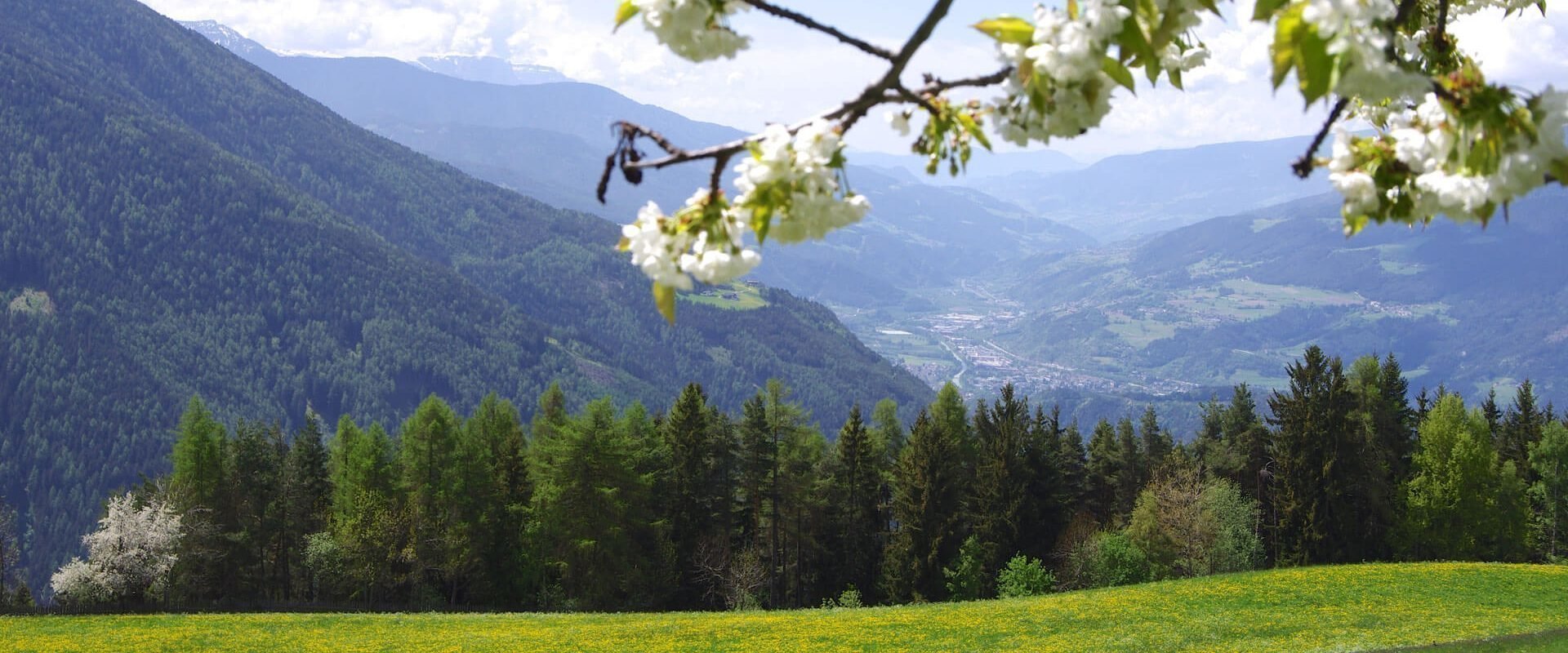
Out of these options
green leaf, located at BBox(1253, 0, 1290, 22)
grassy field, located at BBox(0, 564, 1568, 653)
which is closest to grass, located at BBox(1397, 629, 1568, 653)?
grassy field, located at BBox(0, 564, 1568, 653)

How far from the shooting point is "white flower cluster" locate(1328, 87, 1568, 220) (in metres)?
Result: 1.21

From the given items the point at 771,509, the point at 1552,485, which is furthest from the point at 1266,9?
the point at 1552,485

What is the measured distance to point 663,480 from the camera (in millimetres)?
35062

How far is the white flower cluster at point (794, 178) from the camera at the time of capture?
4.65 feet

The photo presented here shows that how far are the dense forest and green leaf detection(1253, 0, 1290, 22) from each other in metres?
30.4

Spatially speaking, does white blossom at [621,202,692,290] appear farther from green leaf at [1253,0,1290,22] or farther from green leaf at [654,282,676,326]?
green leaf at [1253,0,1290,22]

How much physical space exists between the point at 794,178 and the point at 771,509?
33.7 metres

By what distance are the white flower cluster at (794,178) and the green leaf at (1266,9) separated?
21.5 inches

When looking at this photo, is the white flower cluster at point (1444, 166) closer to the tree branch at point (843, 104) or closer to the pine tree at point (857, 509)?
the tree branch at point (843, 104)

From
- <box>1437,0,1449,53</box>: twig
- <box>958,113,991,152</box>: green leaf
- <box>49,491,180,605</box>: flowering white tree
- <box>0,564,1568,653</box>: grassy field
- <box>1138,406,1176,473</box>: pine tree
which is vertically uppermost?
<box>1437,0,1449,53</box>: twig

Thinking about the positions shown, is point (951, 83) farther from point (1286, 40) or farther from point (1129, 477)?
point (1129, 477)

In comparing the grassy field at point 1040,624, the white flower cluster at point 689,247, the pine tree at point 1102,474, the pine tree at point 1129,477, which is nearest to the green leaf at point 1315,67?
the white flower cluster at point 689,247

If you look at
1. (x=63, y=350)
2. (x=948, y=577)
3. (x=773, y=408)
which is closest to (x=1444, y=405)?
(x=948, y=577)

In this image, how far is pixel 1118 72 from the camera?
1403 mm
